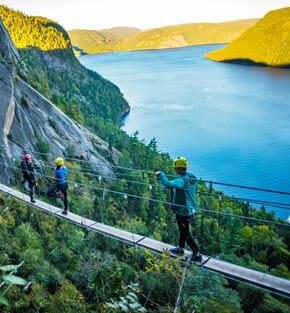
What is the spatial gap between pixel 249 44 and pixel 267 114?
111 metres

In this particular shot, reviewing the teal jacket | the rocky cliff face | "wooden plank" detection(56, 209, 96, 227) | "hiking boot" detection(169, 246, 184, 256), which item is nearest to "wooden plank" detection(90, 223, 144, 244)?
"wooden plank" detection(56, 209, 96, 227)

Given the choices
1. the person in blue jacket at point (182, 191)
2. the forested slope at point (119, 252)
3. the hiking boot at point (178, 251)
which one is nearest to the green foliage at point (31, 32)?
the forested slope at point (119, 252)

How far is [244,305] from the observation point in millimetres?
21297

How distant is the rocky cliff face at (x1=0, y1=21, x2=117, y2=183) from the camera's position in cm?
1736

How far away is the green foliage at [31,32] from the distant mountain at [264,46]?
8268 centimetres

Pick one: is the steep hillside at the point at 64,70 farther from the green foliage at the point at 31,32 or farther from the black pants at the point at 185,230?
the black pants at the point at 185,230

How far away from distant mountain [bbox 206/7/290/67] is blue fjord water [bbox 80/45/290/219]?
3459 centimetres

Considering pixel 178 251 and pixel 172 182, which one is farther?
pixel 178 251

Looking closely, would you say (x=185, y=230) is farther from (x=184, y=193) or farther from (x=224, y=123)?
(x=224, y=123)

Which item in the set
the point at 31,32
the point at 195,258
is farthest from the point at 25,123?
the point at 31,32

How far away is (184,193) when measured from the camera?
5.31m

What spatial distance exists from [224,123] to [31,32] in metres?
57.7

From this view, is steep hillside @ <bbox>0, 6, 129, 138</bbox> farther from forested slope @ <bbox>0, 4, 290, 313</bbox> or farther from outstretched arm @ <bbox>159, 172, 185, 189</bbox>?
outstretched arm @ <bbox>159, 172, 185, 189</bbox>

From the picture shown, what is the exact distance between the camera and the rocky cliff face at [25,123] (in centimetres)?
1736
